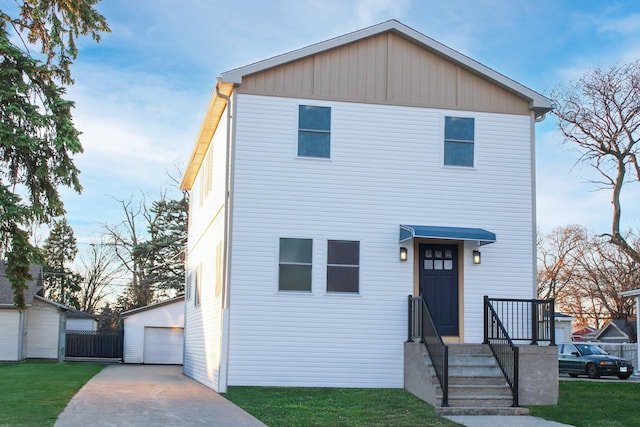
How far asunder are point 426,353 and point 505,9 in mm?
8298

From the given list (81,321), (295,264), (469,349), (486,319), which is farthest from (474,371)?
(81,321)

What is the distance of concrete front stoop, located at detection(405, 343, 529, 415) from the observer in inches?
509

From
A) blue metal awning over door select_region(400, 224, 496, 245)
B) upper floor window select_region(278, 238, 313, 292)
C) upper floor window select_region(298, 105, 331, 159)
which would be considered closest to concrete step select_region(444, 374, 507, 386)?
blue metal awning over door select_region(400, 224, 496, 245)

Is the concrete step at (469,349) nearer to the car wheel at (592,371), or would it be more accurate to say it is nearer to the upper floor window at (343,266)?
the upper floor window at (343,266)

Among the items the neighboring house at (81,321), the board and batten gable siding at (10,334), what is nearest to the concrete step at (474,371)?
the board and batten gable siding at (10,334)

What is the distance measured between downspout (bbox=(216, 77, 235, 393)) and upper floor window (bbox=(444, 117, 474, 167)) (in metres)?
4.74

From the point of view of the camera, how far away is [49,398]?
14.8m

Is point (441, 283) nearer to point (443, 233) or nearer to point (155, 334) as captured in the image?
point (443, 233)

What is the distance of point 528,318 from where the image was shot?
16.6 meters

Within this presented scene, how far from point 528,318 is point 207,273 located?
8.40 metres

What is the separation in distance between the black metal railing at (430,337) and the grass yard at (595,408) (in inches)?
62.8

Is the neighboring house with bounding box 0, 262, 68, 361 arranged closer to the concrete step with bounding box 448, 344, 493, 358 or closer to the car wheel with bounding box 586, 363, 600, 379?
the car wheel with bounding box 586, 363, 600, 379

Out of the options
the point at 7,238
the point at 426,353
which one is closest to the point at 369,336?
the point at 426,353

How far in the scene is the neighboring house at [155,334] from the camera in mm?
36219
